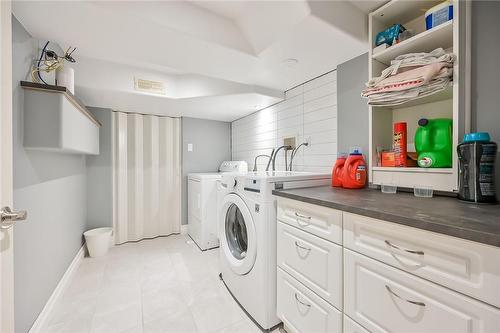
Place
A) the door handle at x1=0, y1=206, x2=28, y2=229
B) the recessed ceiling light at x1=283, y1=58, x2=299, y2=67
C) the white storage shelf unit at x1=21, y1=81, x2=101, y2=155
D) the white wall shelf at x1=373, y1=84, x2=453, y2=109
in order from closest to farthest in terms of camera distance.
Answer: the door handle at x1=0, y1=206, x2=28, y2=229 → the white wall shelf at x1=373, y1=84, x2=453, y2=109 → the white storage shelf unit at x1=21, y1=81, x2=101, y2=155 → the recessed ceiling light at x1=283, y1=58, x2=299, y2=67

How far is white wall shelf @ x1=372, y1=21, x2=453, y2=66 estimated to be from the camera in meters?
1.07

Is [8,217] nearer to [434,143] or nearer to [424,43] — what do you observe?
[434,143]

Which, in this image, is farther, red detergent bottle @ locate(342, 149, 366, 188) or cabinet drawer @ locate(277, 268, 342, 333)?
red detergent bottle @ locate(342, 149, 366, 188)

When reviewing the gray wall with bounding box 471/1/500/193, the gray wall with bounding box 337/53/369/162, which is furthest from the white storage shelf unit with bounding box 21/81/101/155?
the gray wall with bounding box 471/1/500/193

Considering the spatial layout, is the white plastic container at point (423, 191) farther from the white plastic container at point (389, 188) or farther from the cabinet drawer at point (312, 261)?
the cabinet drawer at point (312, 261)

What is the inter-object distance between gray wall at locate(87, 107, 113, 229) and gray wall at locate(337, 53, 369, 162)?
9.23 ft

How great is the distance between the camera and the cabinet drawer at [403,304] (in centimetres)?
59

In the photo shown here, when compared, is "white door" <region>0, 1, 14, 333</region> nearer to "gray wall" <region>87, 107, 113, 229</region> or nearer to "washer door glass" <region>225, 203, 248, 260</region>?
"washer door glass" <region>225, 203, 248, 260</region>

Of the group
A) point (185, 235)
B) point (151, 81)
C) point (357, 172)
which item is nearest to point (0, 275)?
point (357, 172)

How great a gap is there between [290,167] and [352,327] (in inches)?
61.6

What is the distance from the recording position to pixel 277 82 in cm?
212

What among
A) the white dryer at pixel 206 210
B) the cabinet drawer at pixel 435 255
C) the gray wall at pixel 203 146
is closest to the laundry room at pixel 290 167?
the cabinet drawer at pixel 435 255

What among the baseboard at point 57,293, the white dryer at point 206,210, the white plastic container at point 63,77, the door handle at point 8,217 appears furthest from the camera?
the white dryer at point 206,210

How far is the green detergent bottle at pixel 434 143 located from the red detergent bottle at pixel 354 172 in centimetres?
32
